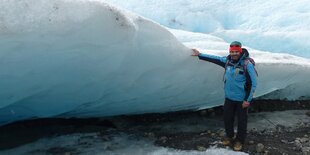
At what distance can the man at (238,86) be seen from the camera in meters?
4.73

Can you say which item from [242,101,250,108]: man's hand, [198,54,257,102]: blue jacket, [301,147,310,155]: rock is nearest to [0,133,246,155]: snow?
[242,101,250,108]: man's hand

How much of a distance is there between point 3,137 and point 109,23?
2.21 m

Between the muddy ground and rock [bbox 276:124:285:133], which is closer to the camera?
the muddy ground

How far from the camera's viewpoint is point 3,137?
549 centimetres

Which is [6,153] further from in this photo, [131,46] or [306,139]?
[306,139]

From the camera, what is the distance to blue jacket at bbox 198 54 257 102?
4.73m

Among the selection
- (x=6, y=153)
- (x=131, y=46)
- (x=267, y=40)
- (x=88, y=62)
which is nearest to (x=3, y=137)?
(x=6, y=153)

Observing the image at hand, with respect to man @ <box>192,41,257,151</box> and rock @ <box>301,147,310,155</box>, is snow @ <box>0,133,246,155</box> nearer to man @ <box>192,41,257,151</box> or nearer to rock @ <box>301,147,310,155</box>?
man @ <box>192,41,257,151</box>

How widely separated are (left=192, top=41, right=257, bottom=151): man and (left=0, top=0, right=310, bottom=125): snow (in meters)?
0.61

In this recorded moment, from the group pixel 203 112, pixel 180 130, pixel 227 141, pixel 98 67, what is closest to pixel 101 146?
pixel 98 67

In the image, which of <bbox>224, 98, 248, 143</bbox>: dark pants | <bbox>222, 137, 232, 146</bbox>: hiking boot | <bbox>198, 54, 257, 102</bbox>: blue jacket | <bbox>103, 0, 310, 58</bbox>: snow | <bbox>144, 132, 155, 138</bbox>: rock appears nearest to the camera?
<bbox>198, 54, 257, 102</bbox>: blue jacket

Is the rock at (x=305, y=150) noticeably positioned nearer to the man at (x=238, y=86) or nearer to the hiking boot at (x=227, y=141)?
the man at (x=238, y=86)

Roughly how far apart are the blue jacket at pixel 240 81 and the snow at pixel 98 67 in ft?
1.97

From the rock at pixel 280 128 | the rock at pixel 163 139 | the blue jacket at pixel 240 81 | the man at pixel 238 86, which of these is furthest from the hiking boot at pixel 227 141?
the rock at pixel 280 128
